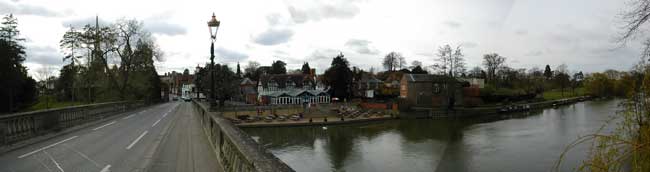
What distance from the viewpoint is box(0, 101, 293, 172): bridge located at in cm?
580

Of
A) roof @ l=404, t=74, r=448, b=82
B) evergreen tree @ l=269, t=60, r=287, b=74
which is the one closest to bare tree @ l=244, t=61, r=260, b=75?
evergreen tree @ l=269, t=60, r=287, b=74

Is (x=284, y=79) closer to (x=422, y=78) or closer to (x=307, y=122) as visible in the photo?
(x=422, y=78)

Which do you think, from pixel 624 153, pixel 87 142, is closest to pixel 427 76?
pixel 87 142

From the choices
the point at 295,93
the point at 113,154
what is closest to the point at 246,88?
the point at 295,93

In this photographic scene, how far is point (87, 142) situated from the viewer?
10094 millimetres

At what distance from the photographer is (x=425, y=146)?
2959 cm

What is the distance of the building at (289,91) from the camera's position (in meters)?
65.7

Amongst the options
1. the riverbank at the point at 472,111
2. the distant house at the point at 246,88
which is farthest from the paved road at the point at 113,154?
the distant house at the point at 246,88

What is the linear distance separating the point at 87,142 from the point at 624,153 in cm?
1122

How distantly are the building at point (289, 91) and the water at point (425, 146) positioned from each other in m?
23.5

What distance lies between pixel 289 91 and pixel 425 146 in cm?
4037

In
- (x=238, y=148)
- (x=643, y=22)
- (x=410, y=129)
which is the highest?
(x=643, y=22)

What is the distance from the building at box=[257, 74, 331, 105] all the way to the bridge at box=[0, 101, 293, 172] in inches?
2059

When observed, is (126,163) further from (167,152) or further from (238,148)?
(238,148)
